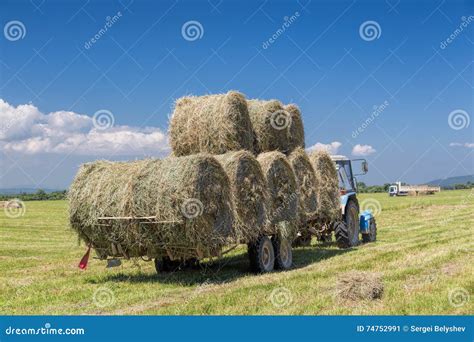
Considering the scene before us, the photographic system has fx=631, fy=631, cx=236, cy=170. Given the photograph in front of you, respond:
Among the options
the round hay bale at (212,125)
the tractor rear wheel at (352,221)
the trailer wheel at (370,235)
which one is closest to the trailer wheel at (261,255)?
the round hay bale at (212,125)

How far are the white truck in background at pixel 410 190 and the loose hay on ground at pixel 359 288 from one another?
56331mm

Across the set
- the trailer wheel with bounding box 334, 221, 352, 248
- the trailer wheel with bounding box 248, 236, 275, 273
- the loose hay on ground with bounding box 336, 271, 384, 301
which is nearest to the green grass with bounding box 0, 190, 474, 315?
the loose hay on ground with bounding box 336, 271, 384, 301

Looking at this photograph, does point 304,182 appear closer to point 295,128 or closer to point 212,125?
point 295,128

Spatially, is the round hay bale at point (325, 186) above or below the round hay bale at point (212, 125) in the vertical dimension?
below

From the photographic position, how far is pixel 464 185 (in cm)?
7781

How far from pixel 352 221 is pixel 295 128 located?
407cm

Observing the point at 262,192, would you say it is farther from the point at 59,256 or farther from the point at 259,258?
the point at 59,256

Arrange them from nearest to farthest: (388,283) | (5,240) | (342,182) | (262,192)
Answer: (388,283) < (262,192) < (342,182) < (5,240)

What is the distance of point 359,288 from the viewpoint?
8.19 meters

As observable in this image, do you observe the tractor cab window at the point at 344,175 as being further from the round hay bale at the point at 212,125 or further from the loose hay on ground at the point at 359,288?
the loose hay on ground at the point at 359,288

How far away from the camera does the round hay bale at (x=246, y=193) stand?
1077 cm

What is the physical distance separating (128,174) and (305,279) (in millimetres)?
3394

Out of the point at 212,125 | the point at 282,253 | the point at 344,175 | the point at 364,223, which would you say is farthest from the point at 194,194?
the point at 364,223

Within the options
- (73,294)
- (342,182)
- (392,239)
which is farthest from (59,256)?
(392,239)
